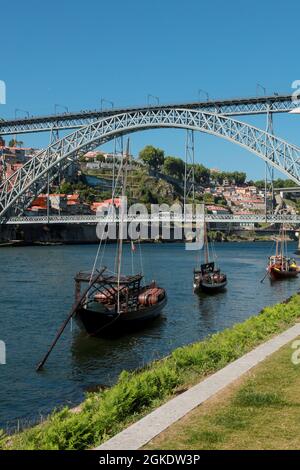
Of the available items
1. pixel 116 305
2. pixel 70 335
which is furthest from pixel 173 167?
pixel 70 335

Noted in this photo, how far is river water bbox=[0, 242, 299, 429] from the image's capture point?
47.9 feet

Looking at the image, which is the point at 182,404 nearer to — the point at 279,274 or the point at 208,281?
the point at 208,281

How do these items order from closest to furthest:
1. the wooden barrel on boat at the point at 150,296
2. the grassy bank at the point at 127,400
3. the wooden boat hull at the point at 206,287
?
the grassy bank at the point at 127,400, the wooden barrel on boat at the point at 150,296, the wooden boat hull at the point at 206,287

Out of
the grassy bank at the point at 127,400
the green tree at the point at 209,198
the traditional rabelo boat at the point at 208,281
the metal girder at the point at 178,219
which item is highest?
the green tree at the point at 209,198

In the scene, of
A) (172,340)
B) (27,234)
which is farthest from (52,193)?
(172,340)

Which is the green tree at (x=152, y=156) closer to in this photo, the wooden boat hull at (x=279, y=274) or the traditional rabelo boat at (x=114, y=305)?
the wooden boat hull at (x=279, y=274)

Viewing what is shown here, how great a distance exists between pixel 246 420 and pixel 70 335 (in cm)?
1451

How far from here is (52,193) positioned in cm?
12062

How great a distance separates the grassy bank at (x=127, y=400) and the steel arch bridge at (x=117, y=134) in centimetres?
5419

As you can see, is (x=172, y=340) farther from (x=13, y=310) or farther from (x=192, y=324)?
(x=13, y=310)

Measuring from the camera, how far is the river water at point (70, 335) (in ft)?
47.9

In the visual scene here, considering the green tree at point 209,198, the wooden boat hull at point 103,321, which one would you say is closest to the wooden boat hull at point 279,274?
the wooden boat hull at point 103,321

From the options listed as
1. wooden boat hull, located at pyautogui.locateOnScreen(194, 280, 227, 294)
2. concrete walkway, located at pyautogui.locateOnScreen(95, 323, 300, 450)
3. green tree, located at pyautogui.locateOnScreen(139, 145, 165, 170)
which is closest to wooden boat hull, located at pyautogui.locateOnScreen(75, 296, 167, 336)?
concrete walkway, located at pyautogui.locateOnScreen(95, 323, 300, 450)

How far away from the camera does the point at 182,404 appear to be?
902 centimetres
